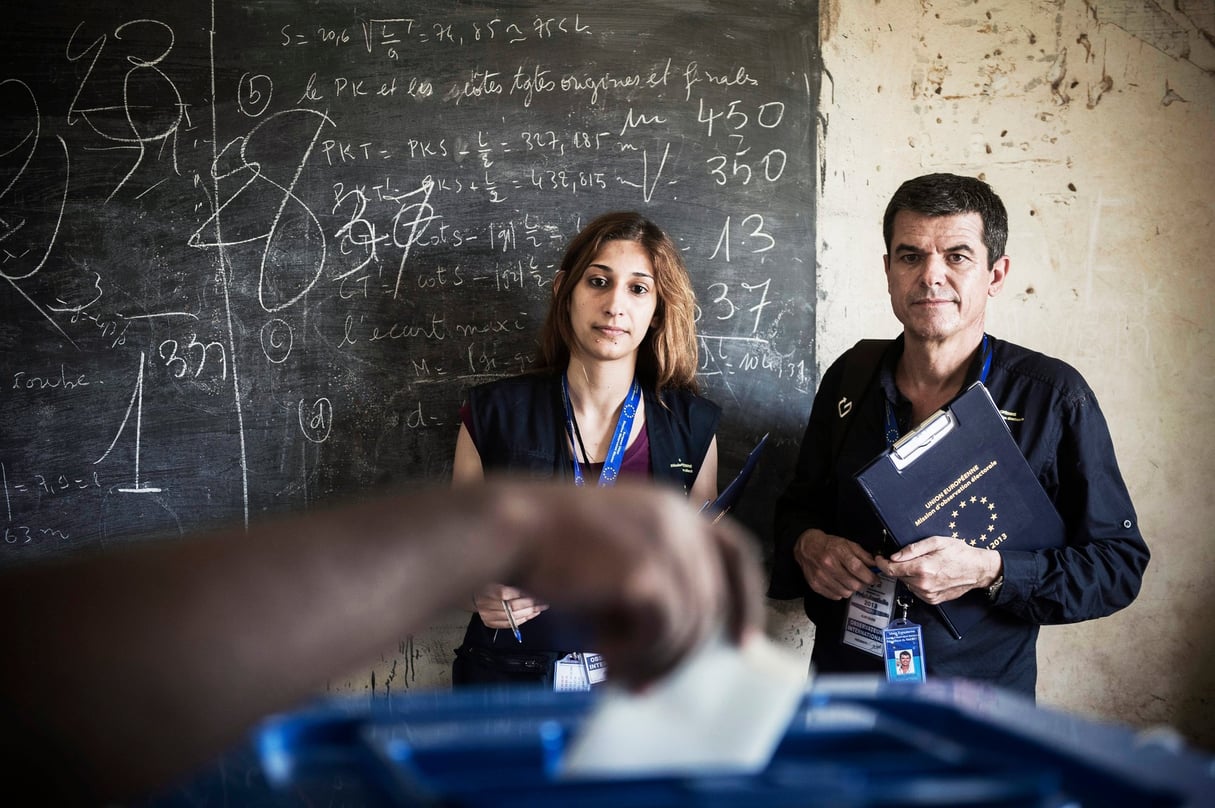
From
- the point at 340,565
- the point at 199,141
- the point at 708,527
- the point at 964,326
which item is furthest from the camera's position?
the point at 199,141

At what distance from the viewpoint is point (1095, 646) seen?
9.39 ft

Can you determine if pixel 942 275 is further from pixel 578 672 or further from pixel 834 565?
pixel 578 672

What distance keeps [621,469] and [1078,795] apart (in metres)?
1.88

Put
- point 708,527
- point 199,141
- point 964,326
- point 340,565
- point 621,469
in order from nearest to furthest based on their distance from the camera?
point 340,565, point 708,527, point 964,326, point 621,469, point 199,141

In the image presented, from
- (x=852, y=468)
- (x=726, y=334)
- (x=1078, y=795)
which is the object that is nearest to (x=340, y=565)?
(x=1078, y=795)

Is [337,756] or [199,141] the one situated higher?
[199,141]

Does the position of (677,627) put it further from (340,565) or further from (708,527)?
(340,565)

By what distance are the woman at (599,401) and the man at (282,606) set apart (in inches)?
70.7

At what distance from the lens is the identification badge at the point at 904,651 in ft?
6.79

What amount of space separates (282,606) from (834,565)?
1.85 m

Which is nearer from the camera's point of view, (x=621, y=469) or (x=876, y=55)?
(x=621, y=469)

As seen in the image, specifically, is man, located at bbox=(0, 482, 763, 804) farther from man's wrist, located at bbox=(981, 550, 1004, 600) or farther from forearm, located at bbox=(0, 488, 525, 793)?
man's wrist, located at bbox=(981, 550, 1004, 600)

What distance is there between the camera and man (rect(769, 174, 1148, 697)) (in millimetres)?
2010

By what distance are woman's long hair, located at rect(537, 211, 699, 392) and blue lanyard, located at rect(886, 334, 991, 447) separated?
23.5 inches
